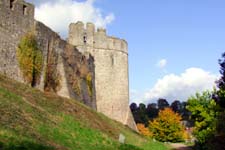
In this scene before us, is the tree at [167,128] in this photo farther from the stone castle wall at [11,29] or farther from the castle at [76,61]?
the stone castle wall at [11,29]

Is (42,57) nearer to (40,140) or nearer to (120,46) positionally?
(40,140)

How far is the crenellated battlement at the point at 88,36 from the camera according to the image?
43.5m

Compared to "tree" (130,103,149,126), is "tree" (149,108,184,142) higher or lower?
lower

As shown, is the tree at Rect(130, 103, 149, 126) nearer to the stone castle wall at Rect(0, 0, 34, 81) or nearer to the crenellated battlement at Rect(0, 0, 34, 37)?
the crenellated battlement at Rect(0, 0, 34, 37)

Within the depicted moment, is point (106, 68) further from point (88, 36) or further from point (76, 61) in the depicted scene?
point (76, 61)

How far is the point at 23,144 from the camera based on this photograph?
532 inches

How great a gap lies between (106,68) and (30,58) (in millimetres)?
18791

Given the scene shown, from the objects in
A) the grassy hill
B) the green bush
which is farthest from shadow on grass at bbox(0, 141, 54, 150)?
the green bush

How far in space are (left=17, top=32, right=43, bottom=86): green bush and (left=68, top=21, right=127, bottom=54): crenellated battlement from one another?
53.3ft

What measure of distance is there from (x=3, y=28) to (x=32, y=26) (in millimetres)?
3188

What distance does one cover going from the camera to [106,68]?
44219 mm

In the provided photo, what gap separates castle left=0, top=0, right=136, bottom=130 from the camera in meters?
24.2

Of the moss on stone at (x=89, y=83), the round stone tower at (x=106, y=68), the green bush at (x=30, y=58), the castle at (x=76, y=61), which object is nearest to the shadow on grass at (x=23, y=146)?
the castle at (x=76, y=61)

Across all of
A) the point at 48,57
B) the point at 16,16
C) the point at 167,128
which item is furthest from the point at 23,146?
the point at 167,128
